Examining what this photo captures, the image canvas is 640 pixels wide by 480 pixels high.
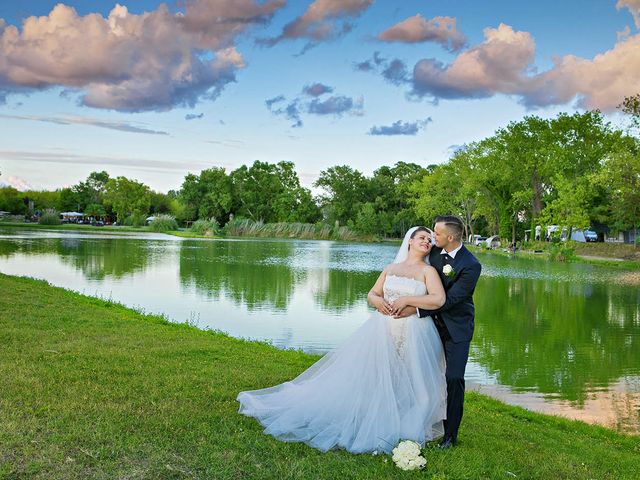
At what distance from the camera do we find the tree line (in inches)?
1921

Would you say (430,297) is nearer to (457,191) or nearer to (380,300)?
(380,300)

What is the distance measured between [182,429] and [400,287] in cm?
244

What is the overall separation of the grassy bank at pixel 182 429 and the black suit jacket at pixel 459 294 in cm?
113

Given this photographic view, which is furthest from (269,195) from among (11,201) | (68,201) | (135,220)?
(11,201)

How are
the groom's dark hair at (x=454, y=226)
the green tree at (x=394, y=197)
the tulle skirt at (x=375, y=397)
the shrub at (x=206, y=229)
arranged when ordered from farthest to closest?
the green tree at (x=394, y=197)
the shrub at (x=206, y=229)
the groom's dark hair at (x=454, y=226)
the tulle skirt at (x=375, y=397)

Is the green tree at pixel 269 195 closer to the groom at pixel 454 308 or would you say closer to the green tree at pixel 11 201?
the green tree at pixel 11 201

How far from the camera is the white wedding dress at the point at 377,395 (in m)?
5.41

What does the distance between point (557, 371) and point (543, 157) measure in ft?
153

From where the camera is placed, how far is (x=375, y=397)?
5.60m

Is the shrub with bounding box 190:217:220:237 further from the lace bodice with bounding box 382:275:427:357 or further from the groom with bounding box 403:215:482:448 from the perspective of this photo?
the groom with bounding box 403:215:482:448

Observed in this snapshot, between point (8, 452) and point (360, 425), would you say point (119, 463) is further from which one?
point (360, 425)

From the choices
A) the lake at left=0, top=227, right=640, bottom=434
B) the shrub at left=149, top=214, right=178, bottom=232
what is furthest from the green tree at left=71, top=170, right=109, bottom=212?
the lake at left=0, top=227, right=640, bottom=434

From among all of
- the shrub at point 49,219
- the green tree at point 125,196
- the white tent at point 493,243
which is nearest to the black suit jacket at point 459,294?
the white tent at point 493,243

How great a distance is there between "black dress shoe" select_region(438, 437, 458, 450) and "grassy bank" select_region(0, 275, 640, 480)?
131mm
